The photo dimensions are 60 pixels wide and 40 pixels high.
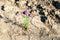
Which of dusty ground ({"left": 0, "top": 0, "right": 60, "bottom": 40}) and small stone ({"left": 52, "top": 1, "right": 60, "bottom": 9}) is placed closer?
dusty ground ({"left": 0, "top": 0, "right": 60, "bottom": 40})

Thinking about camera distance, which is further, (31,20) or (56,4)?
(56,4)

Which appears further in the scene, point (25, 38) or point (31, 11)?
point (31, 11)

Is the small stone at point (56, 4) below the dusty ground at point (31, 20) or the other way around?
the other way around

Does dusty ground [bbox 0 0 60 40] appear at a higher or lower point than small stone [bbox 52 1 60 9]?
lower

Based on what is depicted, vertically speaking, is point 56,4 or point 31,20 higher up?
point 56,4

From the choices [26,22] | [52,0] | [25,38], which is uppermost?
[52,0]

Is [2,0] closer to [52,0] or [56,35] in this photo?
[52,0]

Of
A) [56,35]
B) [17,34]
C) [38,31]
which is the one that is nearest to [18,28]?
[17,34]

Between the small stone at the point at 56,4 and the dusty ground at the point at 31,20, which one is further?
the small stone at the point at 56,4
